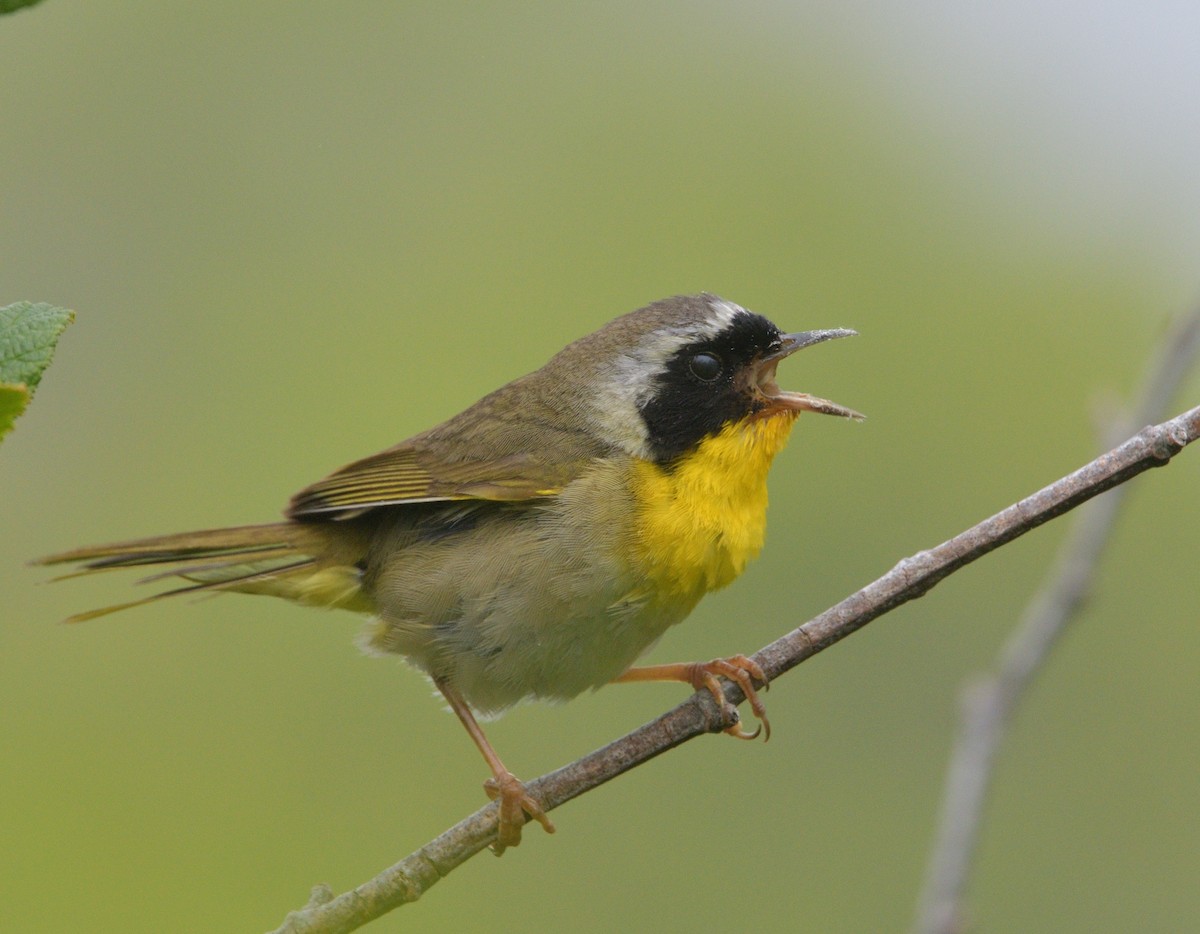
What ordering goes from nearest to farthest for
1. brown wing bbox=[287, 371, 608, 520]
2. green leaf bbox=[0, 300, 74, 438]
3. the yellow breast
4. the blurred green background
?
1. green leaf bbox=[0, 300, 74, 438]
2. the yellow breast
3. brown wing bbox=[287, 371, 608, 520]
4. the blurred green background

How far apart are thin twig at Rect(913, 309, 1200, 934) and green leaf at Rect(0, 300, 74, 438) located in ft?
6.99

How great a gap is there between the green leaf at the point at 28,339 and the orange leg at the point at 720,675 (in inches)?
77.5

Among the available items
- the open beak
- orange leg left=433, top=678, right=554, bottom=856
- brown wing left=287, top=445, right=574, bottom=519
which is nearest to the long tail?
brown wing left=287, top=445, right=574, bottom=519

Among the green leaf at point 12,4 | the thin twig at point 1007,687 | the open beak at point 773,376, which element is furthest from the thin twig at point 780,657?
the green leaf at point 12,4

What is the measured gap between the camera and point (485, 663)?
3.86 meters

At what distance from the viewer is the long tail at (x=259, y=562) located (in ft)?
12.5

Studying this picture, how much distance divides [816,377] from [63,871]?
543 centimetres

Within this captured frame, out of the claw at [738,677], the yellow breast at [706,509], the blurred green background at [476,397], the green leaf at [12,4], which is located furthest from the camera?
the blurred green background at [476,397]

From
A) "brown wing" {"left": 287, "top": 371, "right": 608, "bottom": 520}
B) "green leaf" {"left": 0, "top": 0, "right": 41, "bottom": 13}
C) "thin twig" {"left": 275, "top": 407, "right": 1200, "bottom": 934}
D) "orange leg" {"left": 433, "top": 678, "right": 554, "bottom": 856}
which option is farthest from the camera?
"brown wing" {"left": 287, "top": 371, "right": 608, "bottom": 520}

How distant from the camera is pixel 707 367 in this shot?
3.96m

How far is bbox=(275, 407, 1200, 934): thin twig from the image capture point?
2.60 meters

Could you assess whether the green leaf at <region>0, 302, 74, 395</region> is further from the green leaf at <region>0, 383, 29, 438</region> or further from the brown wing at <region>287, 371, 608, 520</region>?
the brown wing at <region>287, 371, 608, 520</region>

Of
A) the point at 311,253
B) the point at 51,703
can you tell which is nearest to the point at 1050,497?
the point at 51,703

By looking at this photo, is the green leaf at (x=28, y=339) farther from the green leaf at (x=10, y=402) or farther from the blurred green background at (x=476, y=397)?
the blurred green background at (x=476, y=397)
